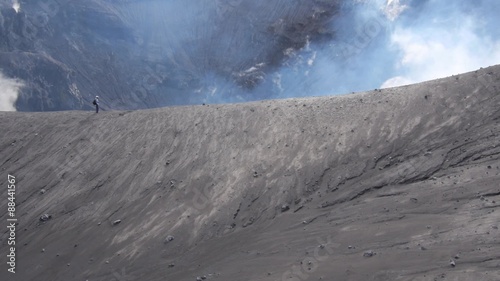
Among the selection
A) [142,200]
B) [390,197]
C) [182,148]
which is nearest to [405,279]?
[390,197]

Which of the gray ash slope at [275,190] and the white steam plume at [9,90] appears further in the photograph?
the white steam plume at [9,90]

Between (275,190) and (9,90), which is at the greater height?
(9,90)

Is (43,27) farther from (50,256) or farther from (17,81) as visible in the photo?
(50,256)

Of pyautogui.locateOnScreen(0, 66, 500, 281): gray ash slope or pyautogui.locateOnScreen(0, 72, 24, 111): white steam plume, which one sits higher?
pyautogui.locateOnScreen(0, 72, 24, 111): white steam plume

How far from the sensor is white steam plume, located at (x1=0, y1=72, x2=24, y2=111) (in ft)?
172

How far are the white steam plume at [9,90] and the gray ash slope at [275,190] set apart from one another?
2768 cm

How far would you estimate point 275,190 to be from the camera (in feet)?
65.9

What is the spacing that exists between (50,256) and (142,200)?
3779 mm

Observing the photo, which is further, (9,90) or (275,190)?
(9,90)

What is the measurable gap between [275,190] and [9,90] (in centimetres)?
4170

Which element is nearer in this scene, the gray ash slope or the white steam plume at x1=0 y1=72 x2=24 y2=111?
the gray ash slope

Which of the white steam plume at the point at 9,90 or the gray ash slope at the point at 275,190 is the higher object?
the white steam plume at the point at 9,90

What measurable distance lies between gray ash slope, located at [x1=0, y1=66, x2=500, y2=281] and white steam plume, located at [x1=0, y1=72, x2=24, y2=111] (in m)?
27.7

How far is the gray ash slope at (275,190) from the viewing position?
51.3 ft
